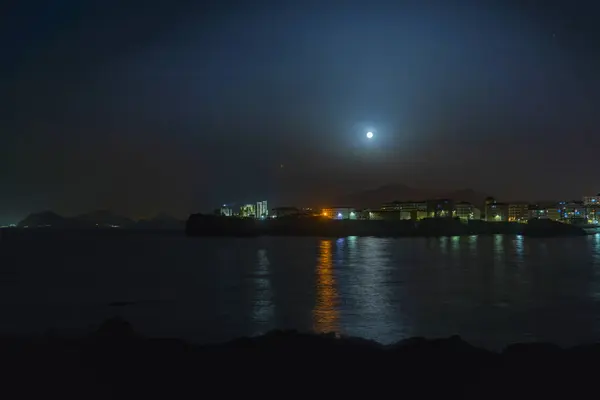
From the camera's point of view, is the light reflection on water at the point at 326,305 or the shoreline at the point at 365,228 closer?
the light reflection on water at the point at 326,305

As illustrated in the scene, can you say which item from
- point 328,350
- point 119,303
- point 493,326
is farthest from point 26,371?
point 119,303

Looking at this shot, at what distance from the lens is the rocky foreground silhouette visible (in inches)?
250

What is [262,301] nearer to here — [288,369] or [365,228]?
[288,369]

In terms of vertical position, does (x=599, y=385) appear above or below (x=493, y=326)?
above

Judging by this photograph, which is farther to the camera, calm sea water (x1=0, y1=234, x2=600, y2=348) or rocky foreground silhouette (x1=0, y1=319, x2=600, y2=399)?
calm sea water (x1=0, y1=234, x2=600, y2=348)

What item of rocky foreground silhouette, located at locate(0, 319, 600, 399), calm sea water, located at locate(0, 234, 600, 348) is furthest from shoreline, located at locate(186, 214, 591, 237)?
rocky foreground silhouette, located at locate(0, 319, 600, 399)

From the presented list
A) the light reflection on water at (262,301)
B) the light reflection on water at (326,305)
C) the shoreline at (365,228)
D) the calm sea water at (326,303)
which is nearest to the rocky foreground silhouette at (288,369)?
the calm sea water at (326,303)

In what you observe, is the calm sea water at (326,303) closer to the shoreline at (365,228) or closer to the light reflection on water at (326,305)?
the light reflection on water at (326,305)

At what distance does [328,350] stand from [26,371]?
156 inches

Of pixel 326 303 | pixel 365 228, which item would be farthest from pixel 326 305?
pixel 365 228

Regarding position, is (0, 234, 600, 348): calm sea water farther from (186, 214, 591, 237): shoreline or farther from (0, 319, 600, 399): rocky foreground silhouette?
(186, 214, 591, 237): shoreline

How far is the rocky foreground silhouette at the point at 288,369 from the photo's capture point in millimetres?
6355

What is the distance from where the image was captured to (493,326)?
47.7ft

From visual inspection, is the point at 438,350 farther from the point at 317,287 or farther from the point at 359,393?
the point at 317,287
